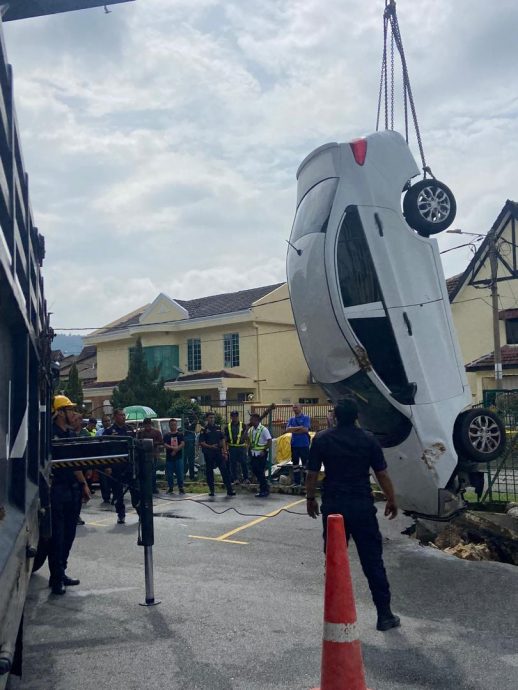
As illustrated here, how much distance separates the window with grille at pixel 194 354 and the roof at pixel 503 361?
14.9m

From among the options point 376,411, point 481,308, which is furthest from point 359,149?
point 481,308

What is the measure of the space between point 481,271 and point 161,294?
698 inches

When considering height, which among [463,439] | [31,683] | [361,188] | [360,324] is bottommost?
[31,683]

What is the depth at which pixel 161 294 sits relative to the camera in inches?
1519

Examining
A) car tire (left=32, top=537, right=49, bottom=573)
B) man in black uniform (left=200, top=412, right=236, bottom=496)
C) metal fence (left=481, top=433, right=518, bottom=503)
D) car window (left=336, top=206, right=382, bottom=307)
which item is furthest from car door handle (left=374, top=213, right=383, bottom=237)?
man in black uniform (left=200, top=412, right=236, bottom=496)

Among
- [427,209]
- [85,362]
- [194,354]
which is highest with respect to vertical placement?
[85,362]

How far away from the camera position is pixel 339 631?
376 centimetres

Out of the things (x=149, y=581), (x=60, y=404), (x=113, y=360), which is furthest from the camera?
(x=113, y=360)

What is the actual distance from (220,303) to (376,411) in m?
31.0

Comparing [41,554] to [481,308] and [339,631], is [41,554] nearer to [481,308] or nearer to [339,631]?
[339,631]

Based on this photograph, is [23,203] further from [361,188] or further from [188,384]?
[188,384]

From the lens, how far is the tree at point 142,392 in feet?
90.8

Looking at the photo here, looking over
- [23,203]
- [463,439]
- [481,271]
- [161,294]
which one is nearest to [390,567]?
[463,439]

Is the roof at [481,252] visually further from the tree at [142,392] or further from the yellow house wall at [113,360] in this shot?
the yellow house wall at [113,360]
